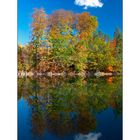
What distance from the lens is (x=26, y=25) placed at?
2.60 m

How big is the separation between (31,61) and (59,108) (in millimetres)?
362

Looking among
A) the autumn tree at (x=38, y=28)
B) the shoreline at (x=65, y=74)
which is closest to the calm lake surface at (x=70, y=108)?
the shoreline at (x=65, y=74)

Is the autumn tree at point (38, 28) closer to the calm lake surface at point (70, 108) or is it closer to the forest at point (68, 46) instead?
the forest at point (68, 46)

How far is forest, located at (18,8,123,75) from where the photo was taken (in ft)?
8.70

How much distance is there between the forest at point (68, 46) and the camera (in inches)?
104

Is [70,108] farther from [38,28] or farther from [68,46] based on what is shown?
[38,28]

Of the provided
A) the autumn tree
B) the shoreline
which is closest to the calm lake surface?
the shoreline

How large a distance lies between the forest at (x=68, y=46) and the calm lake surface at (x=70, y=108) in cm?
8

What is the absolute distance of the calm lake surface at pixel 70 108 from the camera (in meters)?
2.61

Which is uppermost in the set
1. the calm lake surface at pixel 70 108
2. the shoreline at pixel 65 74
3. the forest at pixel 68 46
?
the forest at pixel 68 46

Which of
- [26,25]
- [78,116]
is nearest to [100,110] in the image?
[78,116]

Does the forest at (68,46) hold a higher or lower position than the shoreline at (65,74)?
higher

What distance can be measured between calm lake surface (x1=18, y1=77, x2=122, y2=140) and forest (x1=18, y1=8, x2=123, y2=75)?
3.2 inches
